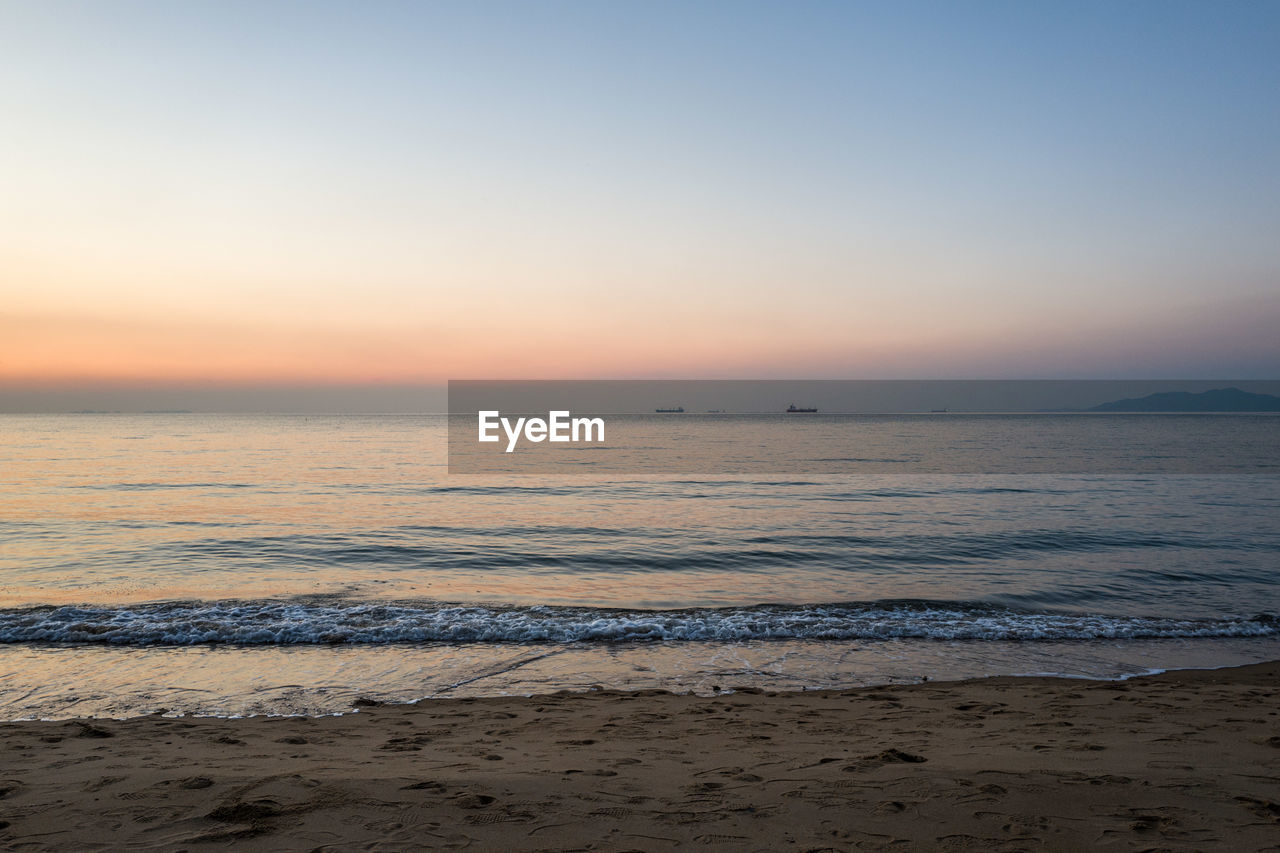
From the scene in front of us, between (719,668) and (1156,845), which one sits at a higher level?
(1156,845)

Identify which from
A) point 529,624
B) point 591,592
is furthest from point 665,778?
point 591,592

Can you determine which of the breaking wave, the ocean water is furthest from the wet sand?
the breaking wave

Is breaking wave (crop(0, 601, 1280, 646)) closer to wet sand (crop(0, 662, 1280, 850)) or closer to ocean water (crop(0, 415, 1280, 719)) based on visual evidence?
ocean water (crop(0, 415, 1280, 719))

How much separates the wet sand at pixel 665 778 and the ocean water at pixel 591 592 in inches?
69.7

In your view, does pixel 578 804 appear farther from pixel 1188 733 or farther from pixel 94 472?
pixel 94 472

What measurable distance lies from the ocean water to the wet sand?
1771 millimetres

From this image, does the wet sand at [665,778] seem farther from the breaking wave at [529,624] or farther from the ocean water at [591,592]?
the breaking wave at [529,624]

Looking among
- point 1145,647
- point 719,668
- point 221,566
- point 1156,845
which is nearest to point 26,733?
point 719,668

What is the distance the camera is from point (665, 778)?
5.70m

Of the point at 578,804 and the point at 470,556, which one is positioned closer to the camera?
the point at 578,804

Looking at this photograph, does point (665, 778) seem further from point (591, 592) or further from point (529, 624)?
point (591, 592)

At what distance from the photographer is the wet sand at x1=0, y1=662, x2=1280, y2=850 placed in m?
4.59

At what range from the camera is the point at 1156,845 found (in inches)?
174

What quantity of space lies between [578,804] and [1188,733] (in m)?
6.59
